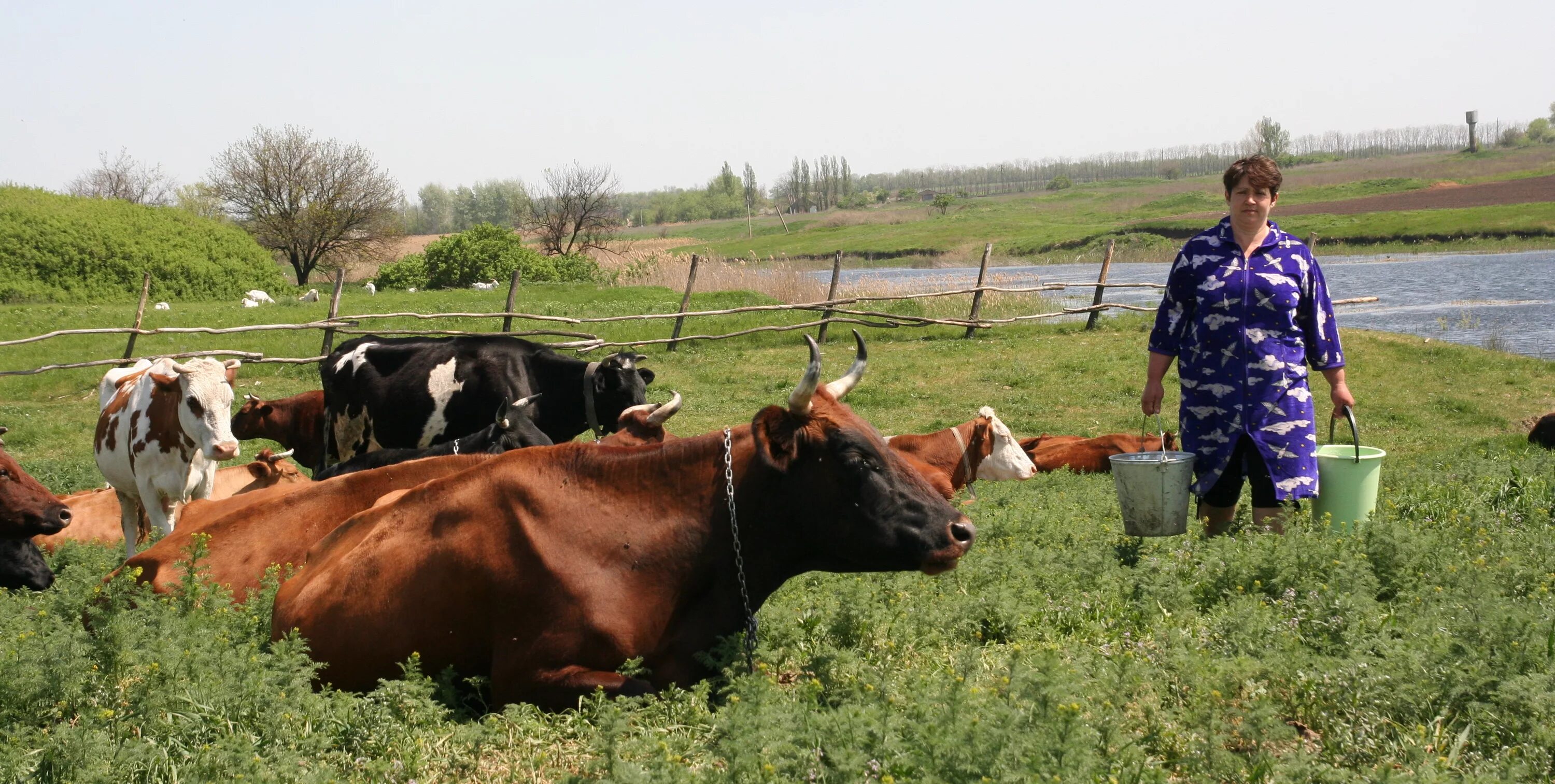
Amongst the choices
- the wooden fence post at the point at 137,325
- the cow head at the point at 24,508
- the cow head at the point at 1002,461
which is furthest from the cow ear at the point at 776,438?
the wooden fence post at the point at 137,325

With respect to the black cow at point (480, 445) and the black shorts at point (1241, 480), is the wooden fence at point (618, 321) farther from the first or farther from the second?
the black shorts at point (1241, 480)

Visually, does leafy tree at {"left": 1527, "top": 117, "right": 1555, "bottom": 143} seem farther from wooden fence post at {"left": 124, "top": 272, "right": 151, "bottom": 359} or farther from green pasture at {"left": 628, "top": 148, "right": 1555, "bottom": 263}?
wooden fence post at {"left": 124, "top": 272, "right": 151, "bottom": 359}

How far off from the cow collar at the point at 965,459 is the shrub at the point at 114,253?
2585 cm

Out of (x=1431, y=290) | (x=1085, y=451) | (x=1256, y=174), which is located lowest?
(x=1431, y=290)

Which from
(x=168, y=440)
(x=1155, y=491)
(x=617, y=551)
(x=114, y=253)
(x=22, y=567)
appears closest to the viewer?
(x=617, y=551)

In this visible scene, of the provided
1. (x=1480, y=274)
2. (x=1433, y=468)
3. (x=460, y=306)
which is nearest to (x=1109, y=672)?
(x=1433, y=468)

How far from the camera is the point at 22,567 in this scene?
6.85 m

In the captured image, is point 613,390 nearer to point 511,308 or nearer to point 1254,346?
point 1254,346

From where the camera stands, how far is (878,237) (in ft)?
251

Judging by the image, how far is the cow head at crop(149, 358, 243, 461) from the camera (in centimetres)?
889

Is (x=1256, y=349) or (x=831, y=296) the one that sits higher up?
(x=1256, y=349)

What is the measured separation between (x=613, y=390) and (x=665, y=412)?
4.48 meters

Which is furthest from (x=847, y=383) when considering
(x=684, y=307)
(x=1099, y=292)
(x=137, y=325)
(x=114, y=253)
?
(x=114, y=253)

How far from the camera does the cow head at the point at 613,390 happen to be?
451 inches
